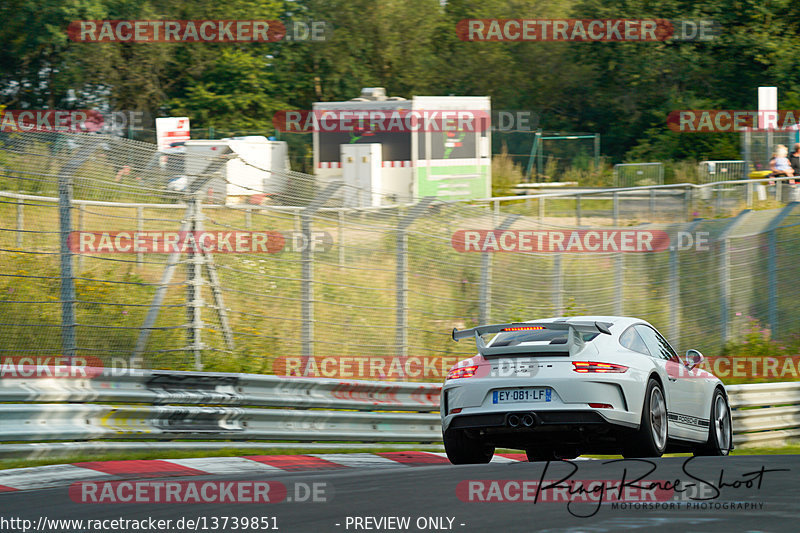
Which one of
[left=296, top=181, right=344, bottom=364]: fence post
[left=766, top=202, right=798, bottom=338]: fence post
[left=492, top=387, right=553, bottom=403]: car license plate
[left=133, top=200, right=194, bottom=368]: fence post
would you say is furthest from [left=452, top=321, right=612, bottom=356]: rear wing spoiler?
[left=766, top=202, right=798, bottom=338]: fence post

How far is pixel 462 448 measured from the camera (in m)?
9.36

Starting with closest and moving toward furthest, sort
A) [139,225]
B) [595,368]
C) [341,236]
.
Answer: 1. [595,368]
2. [139,225]
3. [341,236]

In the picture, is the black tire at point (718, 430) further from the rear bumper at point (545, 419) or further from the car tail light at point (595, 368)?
the rear bumper at point (545, 419)

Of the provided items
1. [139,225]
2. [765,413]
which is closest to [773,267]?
[765,413]

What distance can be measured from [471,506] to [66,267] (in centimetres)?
519

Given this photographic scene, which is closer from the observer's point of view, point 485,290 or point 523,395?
point 523,395

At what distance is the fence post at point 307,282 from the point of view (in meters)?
12.1

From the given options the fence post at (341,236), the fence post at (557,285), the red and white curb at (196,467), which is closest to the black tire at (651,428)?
the red and white curb at (196,467)

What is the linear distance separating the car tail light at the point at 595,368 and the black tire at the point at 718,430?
197cm

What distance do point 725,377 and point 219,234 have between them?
8896 mm

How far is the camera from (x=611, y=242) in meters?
17.5

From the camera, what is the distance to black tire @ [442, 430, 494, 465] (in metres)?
9.27

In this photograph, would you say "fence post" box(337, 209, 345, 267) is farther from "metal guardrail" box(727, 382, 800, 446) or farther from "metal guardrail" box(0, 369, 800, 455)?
"metal guardrail" box(727, 382, 800, 446)

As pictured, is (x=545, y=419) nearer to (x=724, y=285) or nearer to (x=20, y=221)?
(x=20, y=221)
